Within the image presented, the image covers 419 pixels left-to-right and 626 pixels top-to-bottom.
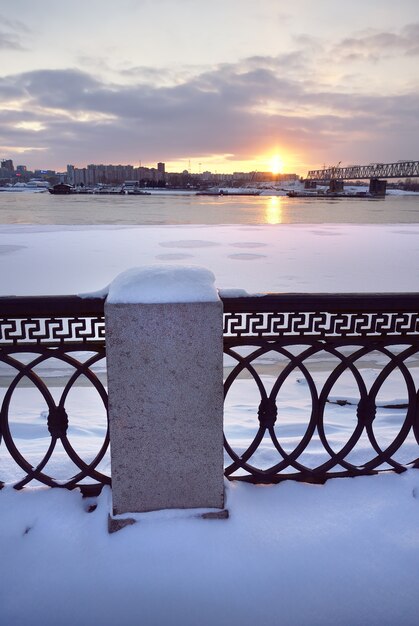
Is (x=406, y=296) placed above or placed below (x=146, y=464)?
above

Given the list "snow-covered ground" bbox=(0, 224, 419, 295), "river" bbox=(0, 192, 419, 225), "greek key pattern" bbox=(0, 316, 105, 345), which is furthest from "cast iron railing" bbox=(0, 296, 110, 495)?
"river" bbox=(0, 192, 419, 225)

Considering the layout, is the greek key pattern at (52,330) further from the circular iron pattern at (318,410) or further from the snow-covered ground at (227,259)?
the snow-covered ground at (227,259)

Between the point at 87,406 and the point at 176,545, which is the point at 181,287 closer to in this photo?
the point at 176,545

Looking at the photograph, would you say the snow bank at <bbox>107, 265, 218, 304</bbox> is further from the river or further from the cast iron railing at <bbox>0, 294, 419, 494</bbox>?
the river

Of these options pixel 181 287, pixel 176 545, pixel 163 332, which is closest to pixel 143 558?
pixel 176 545

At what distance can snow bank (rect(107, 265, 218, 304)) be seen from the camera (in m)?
1.92

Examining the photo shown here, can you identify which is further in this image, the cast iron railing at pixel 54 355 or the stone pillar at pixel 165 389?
the cast iron railing at pixel 54 355

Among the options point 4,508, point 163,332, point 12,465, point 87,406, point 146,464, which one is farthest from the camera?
point 87,406

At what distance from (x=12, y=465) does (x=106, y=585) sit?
1.12 metres

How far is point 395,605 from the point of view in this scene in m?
1.83

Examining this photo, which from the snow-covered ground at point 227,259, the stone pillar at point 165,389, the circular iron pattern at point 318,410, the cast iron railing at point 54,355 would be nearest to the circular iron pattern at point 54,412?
the cast iron railing at point 54,355

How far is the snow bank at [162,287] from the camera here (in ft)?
6.30

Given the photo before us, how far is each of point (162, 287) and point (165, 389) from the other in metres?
0.45

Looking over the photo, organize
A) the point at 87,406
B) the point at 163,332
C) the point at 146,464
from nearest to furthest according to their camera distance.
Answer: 1. the point at 163,332
2. the point at 146,464
3. the point at 87,406
